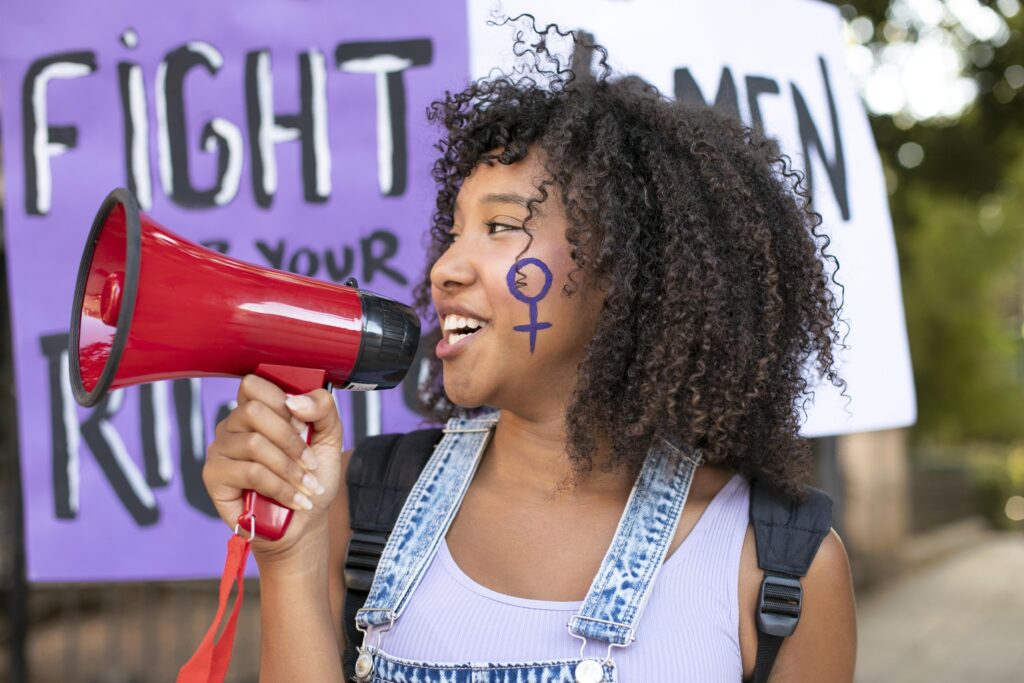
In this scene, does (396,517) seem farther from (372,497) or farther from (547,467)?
(547,467)

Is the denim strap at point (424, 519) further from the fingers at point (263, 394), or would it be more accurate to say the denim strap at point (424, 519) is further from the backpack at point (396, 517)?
the fingers at point (263, 394)

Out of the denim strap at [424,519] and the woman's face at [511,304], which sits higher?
the woman's face at [511,304]

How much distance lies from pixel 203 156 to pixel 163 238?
1164 millimetres

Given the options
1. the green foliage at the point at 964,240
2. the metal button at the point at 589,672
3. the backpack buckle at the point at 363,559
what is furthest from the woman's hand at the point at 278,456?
the green foliage at the point at 964,240

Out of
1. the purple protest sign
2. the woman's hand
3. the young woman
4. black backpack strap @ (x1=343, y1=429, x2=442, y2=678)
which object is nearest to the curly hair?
the young woman

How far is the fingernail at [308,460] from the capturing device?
1.53 metres

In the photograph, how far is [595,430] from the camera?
1.79 meters

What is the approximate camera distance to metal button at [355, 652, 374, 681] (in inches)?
66.5

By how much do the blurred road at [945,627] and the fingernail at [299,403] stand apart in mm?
5979

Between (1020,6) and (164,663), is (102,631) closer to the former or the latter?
(164,663)

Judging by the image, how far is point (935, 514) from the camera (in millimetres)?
14070

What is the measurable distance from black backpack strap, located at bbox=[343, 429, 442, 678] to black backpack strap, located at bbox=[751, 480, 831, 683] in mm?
565

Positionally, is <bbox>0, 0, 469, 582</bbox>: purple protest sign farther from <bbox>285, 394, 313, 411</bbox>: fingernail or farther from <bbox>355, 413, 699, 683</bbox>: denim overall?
<bbox>285, 394, 313, 411</bbox>: fingernail

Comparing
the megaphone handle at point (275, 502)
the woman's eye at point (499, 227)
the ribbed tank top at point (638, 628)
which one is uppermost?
the woman's eye at point (499, 227)
